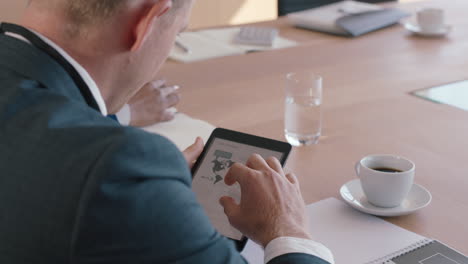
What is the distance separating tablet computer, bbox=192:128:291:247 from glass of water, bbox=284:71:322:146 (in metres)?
0.28

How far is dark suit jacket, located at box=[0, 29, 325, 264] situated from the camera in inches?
25.0

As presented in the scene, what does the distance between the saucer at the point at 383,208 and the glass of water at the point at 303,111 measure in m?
0.24

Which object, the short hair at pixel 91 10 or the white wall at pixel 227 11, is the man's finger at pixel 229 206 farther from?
the white wall at pixel 227 11

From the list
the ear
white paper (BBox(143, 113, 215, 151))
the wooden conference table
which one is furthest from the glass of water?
the ear

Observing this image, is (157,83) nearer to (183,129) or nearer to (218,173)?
(183,129)

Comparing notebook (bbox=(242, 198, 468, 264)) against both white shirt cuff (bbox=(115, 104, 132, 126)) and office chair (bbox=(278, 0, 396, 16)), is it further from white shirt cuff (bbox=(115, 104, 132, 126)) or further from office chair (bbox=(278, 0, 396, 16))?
office chair (bbox=(278, 0, 396, 16))

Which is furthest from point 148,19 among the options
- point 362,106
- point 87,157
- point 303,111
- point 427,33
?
point 427,33

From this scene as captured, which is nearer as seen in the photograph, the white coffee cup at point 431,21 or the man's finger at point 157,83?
the man's finger at point 157,83

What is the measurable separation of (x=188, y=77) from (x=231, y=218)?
3.06 ft

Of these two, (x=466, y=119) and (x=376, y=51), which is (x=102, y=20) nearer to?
(x=466, y=119)

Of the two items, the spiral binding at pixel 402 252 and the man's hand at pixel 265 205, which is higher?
the man's hand at pixel 265 205

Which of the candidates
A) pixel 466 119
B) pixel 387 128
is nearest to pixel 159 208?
pixel 387 128

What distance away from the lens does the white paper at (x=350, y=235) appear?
3.27 feet

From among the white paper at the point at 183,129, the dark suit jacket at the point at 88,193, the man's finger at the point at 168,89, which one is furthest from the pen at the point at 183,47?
the dark suit jacket at the point at 88,193
